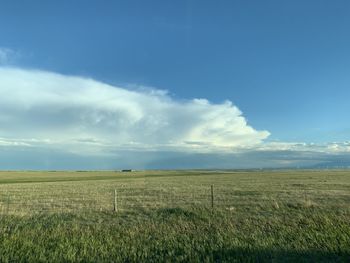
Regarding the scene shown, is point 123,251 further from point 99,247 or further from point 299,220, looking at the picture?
point 299,220

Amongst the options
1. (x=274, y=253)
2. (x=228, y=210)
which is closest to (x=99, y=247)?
(x=274, y=253)

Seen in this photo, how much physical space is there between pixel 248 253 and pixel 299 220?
780cm

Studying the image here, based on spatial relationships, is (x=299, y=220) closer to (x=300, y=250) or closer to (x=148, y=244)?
(x=300, y=250)

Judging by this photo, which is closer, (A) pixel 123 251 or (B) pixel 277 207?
(A) pixel 123 251

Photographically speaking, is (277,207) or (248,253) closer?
(248,253)

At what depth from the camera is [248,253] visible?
38.4ft

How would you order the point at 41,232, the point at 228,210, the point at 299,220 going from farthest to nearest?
the point at 228,210, the point at 299,220, the point at 41,232

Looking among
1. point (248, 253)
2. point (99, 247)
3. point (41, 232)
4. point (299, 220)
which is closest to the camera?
point (248, 253)

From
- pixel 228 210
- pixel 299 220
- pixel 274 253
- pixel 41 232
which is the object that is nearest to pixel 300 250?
pixel 274 253

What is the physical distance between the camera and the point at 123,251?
12.1m

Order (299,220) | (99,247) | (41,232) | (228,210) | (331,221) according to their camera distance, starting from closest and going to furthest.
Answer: (99,247) → (41,232) → (331,221) → (299,220) → (228,210)

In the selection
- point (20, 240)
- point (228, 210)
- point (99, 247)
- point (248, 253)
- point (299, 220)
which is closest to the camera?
point (248, 253)

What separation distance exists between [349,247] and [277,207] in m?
13.1

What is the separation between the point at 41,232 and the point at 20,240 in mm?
1658
